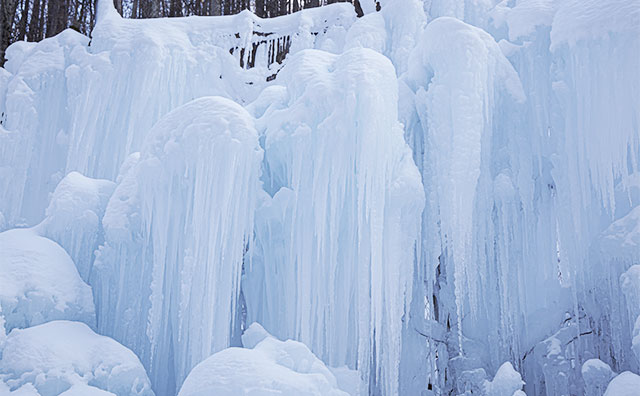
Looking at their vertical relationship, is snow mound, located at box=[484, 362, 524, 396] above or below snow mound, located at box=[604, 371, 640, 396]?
below

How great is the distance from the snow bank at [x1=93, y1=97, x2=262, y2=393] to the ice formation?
2cm

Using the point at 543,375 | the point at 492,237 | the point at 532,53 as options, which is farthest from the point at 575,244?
the point at 532,53

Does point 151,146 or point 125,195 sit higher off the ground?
point 151,146

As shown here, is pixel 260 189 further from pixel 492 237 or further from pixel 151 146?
pixel 492 237

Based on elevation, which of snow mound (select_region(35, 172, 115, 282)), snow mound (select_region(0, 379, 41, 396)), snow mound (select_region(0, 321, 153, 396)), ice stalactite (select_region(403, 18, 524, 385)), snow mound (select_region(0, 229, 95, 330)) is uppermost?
ice stalactite (select_region(403, 18, 524, 385))

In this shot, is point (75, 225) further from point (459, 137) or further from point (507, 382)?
point (507, 382)

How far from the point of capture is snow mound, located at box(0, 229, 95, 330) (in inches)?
163

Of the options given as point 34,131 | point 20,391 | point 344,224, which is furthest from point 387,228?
point 34,131

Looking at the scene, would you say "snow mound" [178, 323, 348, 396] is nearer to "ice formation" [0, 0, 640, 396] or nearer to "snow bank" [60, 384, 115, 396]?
"ice formation" [0, 0, 640, 396]

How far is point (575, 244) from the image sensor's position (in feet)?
15.9

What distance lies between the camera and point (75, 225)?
4.89 metres

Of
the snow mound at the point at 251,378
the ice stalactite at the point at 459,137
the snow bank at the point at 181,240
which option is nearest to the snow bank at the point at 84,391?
the snow mound at the point at 251,378

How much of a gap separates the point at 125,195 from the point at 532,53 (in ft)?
12.1

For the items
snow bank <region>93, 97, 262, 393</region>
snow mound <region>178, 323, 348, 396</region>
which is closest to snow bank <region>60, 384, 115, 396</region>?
snow mound <region>178, 323, 348, 396</region>
